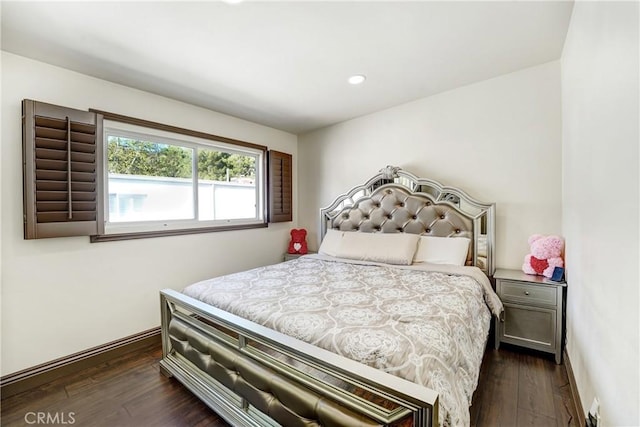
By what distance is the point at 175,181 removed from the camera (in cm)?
292

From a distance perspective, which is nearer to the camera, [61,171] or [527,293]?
[61,171]

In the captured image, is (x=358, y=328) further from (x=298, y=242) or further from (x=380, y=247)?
(x=298, y=242)

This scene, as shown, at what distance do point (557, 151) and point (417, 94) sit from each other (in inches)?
53.5

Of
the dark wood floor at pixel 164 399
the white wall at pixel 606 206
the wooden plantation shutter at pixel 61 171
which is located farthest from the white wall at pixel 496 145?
the wooden plantation shutter at pixel 61 171

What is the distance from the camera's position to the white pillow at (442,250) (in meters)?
2.58

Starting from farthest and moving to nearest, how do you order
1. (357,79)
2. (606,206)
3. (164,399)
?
1. (357,79)
2. (164,399)
3. (606,206)

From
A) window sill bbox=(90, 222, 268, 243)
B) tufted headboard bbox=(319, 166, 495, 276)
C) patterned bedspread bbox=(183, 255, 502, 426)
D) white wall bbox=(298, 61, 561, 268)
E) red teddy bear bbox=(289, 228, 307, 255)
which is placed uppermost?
white wall bbox=(298, 61, 561, 268)

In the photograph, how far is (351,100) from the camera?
9.96ft

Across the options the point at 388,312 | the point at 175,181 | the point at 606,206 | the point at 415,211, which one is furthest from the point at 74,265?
the point at 606,206

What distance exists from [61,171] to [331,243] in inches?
96.5

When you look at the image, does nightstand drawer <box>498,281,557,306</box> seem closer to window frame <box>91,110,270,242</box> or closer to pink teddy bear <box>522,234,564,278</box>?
pink teddy bear <box>522,234,564,278</box>

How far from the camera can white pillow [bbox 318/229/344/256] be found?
316cm

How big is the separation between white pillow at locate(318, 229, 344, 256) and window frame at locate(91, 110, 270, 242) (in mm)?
951

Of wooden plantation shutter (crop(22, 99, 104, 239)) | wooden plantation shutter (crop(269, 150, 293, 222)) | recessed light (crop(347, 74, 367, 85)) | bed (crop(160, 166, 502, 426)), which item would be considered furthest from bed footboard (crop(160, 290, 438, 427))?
recessed light (crop(347, 74, 367, 85))
